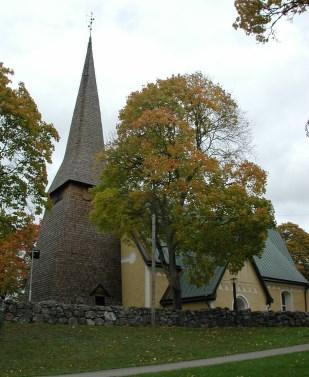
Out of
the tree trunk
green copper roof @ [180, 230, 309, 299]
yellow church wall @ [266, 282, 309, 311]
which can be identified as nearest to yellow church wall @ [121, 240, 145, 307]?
green copper roof @ [180, 230, 309, 299]

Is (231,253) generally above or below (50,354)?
above

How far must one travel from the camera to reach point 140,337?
20.0 metres

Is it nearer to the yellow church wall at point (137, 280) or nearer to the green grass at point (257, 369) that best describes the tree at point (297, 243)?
the yellow church wall at point (137, 280)

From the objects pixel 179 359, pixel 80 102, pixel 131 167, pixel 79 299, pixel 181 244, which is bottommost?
pixel 179 359

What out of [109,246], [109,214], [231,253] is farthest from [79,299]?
[231,253]

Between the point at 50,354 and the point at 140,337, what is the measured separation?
14.1ft

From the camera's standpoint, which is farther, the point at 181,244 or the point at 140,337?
the point at 181,244

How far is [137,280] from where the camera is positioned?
32.2 m

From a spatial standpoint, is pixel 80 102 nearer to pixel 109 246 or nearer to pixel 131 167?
pixel 109 246

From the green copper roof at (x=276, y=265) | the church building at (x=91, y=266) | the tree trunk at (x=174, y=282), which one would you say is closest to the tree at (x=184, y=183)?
the tree trunk at (x=174, y=282)

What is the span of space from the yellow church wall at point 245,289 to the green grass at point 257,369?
1698 cm

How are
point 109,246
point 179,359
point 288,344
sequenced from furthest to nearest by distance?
point 109,246
point 288,344
point 179,359

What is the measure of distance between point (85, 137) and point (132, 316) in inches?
618

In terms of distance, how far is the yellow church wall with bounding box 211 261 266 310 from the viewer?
31475 mm
